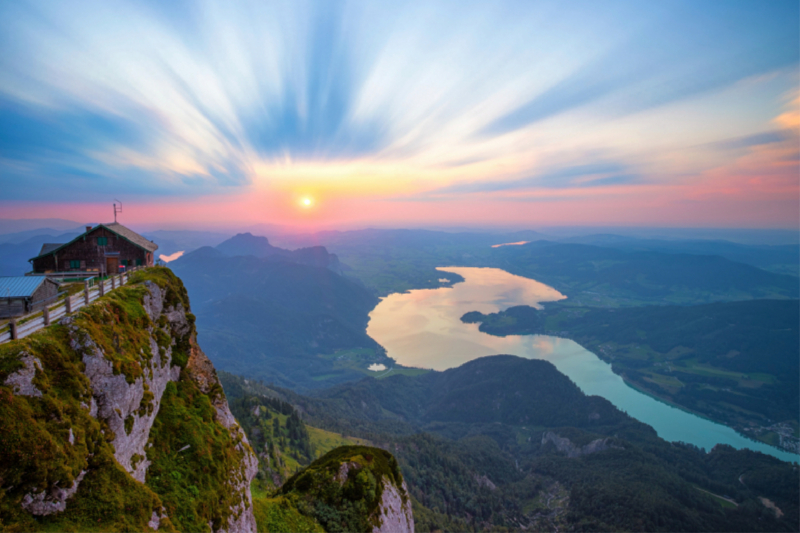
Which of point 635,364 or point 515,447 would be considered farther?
point 635,364

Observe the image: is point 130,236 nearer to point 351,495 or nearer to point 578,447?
point 351,495

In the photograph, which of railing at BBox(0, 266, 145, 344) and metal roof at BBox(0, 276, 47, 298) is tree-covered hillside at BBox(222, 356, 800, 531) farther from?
metal roof at BBox(0, 276, 47, 298)

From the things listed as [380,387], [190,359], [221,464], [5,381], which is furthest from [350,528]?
[380,387]

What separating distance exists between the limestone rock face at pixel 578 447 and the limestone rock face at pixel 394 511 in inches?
3755

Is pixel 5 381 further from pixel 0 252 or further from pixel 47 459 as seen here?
pixel 0 252

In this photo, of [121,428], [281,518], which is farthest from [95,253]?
[281,518]

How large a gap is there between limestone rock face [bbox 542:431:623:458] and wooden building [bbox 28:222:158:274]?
4780 inches

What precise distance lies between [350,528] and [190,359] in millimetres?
15605

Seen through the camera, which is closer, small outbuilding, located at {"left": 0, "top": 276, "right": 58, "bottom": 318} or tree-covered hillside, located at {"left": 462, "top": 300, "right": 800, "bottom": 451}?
small outbuilding, located at {"left": 0, "top": 276, "right": 58, "bottom": 318}

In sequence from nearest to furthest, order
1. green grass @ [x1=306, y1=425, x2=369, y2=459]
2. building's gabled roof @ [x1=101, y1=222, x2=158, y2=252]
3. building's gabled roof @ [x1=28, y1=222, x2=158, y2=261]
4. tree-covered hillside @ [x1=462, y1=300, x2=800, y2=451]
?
building's gabled roof @ [x1=28, y1=222, x2=158, y2=261] → building's gabled roof @ [x1=101, y1=222, x2=158, y2=252] → green grass @ [x1=306, y1=425, x2=369, y2=459] → tree-covered hillside @ [x1=462, y1=300, x2=800, y2=451]

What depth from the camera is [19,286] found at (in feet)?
51.4

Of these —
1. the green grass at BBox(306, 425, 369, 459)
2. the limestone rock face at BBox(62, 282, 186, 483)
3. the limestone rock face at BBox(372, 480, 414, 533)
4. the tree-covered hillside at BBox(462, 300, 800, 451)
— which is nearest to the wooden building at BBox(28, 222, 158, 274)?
the limestone rock face at BBox(62, 282, 186, 483)

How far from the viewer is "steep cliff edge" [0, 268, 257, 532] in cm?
811

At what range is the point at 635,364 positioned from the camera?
7249 inches
